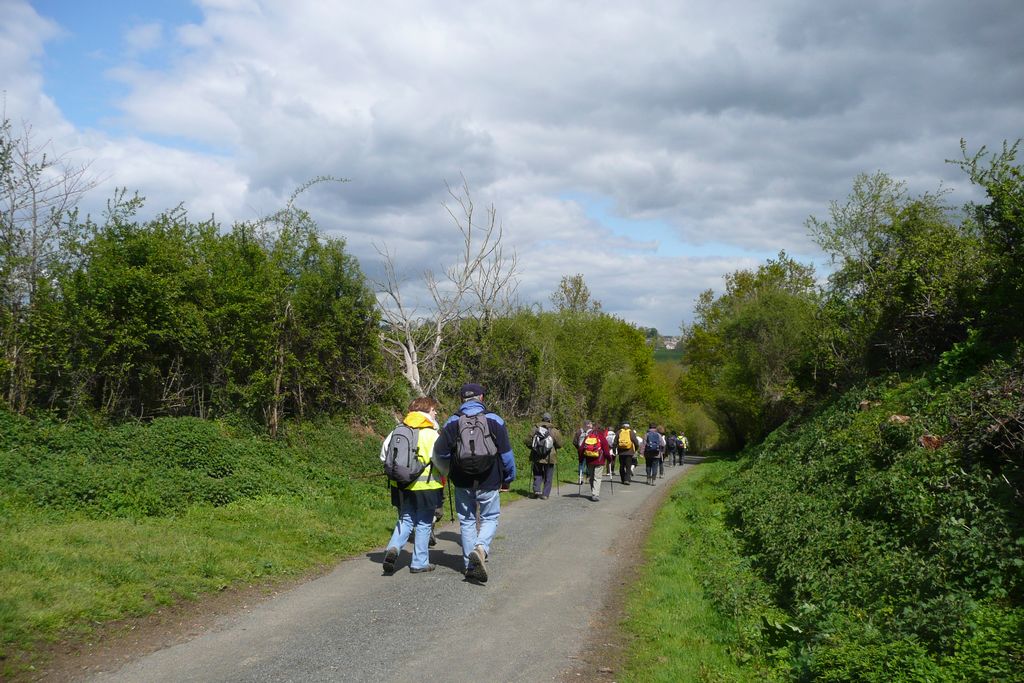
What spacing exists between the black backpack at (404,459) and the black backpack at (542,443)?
861cm

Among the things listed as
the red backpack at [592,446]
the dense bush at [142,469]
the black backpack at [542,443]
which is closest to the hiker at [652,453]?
the red backpack at [592,446]

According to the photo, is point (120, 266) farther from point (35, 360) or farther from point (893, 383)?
point (893, 383)

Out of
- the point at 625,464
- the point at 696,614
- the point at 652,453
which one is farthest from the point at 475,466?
the point at 652,453

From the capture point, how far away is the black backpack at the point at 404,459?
923 cm

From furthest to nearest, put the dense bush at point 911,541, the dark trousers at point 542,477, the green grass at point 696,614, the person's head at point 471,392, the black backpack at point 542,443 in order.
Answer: the dark trousers at point 542,477, the black backpack at point 542,443, the person's head at point 471,392, the green grass at point 696,614, the dense bush at point 911,541

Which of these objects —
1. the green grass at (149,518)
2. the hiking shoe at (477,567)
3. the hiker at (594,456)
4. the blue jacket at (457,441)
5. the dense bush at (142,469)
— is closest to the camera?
the green grass at (149,518)

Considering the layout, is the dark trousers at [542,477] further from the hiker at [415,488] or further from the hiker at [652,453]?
the hiker at [415,488]

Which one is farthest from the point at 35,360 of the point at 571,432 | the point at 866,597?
the point at 571,432

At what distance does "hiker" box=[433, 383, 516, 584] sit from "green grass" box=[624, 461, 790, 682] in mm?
1838

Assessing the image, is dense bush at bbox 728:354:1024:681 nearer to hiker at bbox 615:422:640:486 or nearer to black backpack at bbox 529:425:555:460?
black backpack at bbox 529:425:555:460

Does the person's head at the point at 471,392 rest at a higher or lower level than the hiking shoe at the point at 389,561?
higher

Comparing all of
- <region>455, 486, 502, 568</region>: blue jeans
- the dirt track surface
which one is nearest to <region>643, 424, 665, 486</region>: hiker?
the dirt track surface

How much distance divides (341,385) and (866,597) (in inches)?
599

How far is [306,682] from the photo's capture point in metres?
5.62
